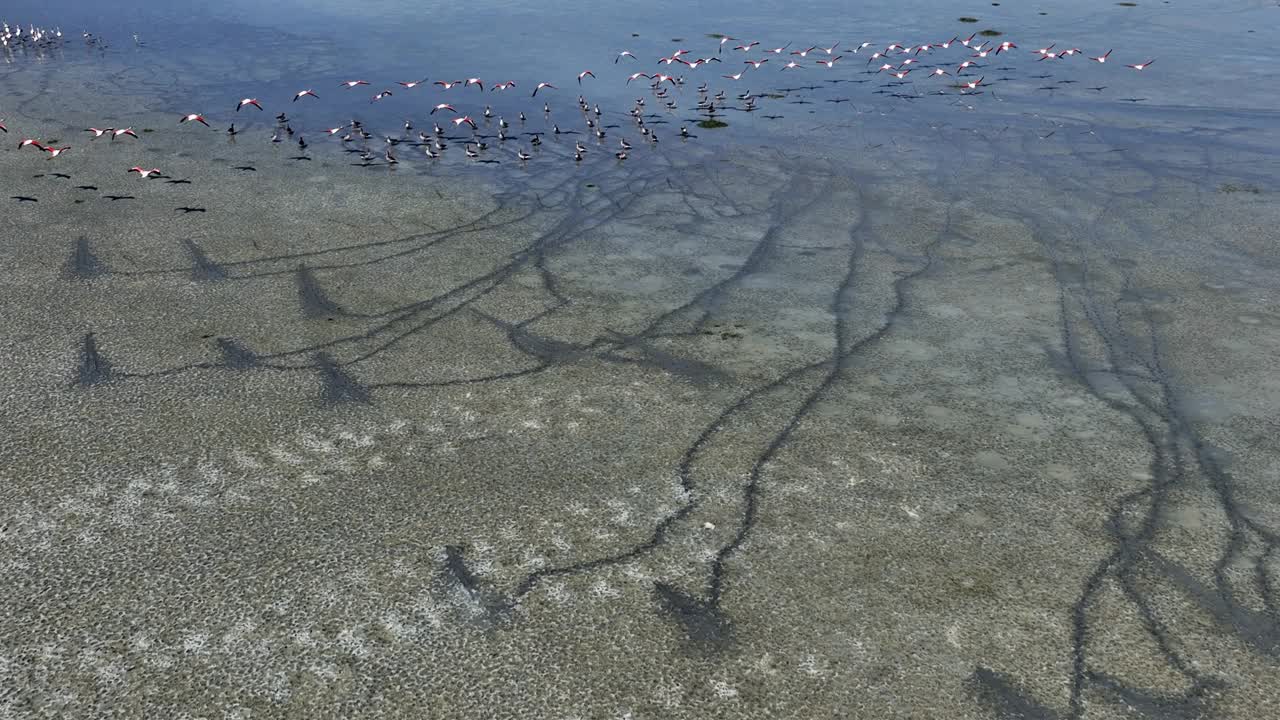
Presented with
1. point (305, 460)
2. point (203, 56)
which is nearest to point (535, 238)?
point (305, 460)

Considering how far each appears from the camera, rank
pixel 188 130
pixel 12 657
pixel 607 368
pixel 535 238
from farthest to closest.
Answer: pixel 188 130 → pixel 535 238 → pixel 607 368 → pixel 12 657

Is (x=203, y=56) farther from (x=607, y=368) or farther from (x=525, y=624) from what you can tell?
(x=525, y=624)

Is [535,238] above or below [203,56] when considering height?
below

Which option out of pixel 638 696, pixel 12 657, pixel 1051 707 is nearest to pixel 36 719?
pixel 12 657

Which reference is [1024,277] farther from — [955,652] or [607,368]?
[955,652]

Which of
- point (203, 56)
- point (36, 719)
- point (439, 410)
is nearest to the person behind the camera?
point (36, 719)

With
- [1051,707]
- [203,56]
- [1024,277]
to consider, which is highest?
[203,56]

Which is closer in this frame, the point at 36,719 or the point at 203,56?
the point at 36,719
